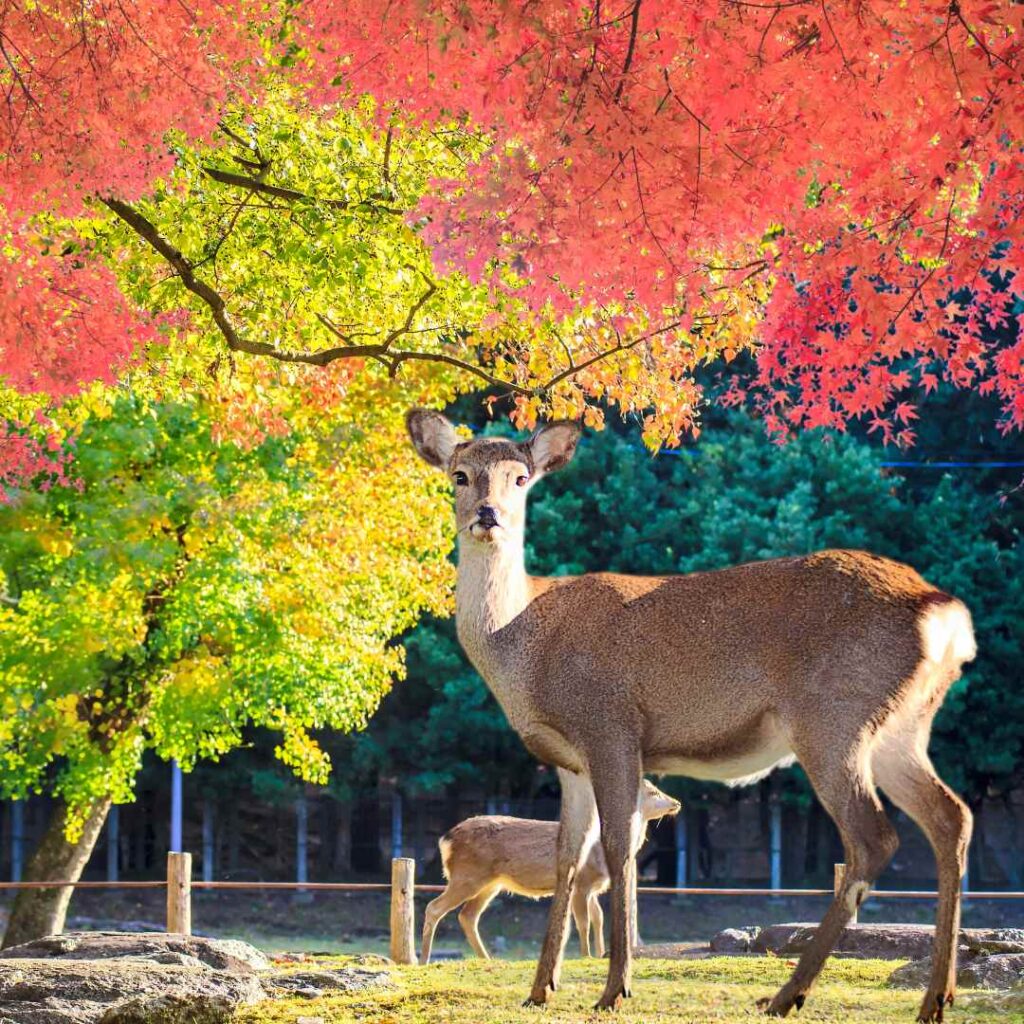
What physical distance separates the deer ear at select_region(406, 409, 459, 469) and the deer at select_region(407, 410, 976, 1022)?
47cm

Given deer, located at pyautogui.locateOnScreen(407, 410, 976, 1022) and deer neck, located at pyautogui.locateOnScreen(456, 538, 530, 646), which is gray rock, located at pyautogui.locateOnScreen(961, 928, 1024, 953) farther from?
deer neck, located at pyautogui.locateOnScreen(456, 538, 530, 646)

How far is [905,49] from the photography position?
6.92m

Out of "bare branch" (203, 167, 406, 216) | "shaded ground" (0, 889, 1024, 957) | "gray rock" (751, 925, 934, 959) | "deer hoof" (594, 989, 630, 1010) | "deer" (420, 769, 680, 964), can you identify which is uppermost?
"bare branch" (203, 167, 406, 216)

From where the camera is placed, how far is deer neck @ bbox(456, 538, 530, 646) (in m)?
10.0

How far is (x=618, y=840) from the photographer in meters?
9.18

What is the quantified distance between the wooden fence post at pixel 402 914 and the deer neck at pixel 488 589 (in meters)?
6.39

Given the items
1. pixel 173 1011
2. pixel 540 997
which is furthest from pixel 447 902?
pixel 173 1011

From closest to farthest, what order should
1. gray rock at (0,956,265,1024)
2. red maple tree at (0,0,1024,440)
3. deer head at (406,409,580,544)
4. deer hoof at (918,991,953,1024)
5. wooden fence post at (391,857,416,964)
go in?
1. red maple tree at (0,0,1024,440)
2. deer hoof at (918,991,953,1024)
3. gray rock at (0,956,265,1024)
4. deer head at (406,409,580,544)
5. wooden fence post at (391,857,416,964)

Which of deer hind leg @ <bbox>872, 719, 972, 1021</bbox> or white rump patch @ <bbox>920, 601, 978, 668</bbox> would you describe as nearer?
deer hind leg @ <bbox>872, 719, 972, 1021</bbox>

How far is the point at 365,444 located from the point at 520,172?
1382 cm

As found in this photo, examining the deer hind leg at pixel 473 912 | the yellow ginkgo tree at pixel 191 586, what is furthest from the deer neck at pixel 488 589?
the yellow ginkgo tree at pixel 191 586

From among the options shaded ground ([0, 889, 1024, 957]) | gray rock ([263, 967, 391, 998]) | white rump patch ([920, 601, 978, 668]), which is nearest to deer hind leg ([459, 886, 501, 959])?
gray rock ([263, 967, 391, 998])

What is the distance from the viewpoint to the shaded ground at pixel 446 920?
35.4 m

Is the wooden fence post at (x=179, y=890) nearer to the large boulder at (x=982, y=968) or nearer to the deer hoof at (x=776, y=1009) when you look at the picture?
the large boulder at (x=982, y=968)
